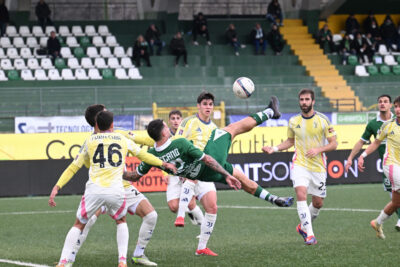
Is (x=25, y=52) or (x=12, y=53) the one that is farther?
(x=25, y=52)

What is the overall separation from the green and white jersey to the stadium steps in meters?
21.9

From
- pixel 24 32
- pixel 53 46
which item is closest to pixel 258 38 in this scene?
pixel 53 46

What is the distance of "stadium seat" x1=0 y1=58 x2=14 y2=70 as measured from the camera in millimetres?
30406

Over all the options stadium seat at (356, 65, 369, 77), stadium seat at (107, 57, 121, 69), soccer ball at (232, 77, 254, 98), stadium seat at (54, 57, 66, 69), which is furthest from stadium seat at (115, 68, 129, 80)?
soccer ball at (232, 77, 254, 98)

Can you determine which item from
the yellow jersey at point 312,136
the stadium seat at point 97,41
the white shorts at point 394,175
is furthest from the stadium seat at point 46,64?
the white shorts at point 394,175

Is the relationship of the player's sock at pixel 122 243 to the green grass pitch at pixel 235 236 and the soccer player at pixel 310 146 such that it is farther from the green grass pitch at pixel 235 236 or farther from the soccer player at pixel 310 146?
the soccer player at pixel 310 146

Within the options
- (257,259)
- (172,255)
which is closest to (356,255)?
(257,259)

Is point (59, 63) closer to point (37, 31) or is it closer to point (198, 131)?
point (37, 31)

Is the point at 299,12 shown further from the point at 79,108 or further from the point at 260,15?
the point at 79,108

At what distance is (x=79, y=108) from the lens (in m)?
27.6

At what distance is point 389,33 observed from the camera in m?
37.9

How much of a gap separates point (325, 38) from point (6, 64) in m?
16.3

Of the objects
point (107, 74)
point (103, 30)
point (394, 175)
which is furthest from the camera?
point (103, 30)

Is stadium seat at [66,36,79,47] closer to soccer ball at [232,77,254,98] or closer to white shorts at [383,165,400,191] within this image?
soccer ball at [232,77,254,98]
